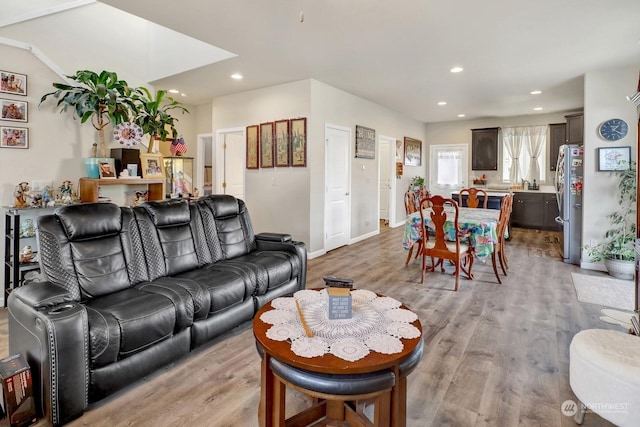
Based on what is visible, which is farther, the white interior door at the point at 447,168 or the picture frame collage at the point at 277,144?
the white interior door at the point at 447,168

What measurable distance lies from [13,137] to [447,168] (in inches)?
344

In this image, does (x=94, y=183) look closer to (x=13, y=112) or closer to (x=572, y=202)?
(x=13, y=112)

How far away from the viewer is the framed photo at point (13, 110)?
126 inches

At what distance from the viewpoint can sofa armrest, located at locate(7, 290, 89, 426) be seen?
5.33 feet

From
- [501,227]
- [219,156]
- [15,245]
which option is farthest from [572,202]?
[15,245]

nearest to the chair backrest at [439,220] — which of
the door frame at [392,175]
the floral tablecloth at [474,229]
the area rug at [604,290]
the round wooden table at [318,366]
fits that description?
the floral tablecloth at [474,229]

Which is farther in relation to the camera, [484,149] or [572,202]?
[484,149]

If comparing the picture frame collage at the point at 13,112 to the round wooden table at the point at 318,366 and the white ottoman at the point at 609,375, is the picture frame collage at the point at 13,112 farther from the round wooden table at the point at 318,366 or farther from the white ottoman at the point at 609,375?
the white ottoman at the point at 609,375

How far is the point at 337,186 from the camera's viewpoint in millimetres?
5812

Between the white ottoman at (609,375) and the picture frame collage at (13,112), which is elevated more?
the picture frame collage at (13,112)

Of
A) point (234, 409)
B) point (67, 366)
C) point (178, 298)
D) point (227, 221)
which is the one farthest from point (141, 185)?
point (234, 409)

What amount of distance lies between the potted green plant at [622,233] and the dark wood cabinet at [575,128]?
127cm

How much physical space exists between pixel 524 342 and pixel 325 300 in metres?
1.73

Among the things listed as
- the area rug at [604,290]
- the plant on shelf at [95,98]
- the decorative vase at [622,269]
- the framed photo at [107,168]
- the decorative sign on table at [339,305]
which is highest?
the plant on shelf at [95,98]
